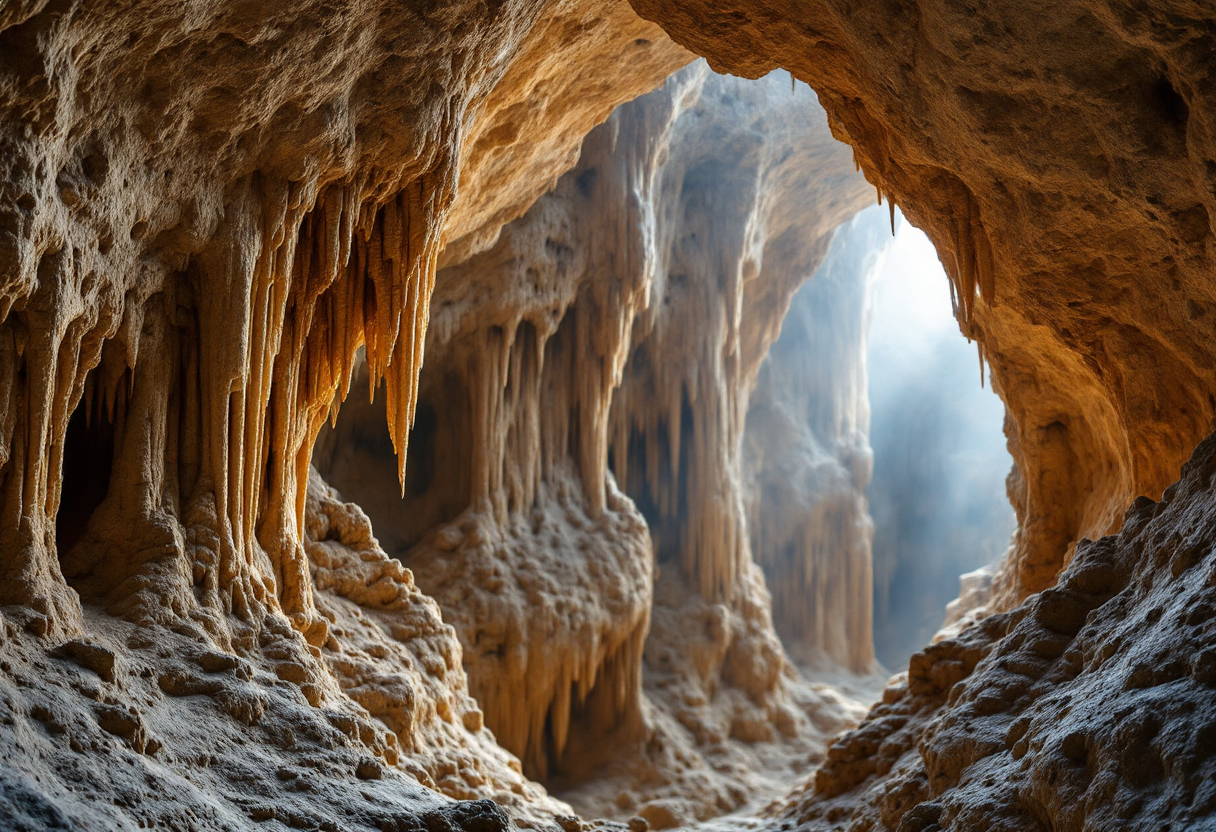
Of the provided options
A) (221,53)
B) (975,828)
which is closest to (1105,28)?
(975,828)

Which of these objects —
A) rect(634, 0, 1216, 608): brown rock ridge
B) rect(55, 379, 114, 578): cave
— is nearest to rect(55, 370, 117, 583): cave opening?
rect(55, 379, 114, 578): cave

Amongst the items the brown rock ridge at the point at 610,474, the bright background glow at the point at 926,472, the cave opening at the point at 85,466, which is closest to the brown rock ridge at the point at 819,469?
the bright background glow at the point at 926,472

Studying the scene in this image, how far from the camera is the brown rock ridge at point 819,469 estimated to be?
28.2 meters

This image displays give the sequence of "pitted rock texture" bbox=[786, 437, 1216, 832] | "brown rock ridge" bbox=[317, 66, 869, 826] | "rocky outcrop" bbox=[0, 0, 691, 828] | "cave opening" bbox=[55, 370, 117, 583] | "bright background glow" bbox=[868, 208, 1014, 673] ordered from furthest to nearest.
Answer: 1. "bright background glow" bbox=[868, 208, 1014, 673]
2. "brown rock ridge" bbox=[317, 66, 869, 826]
3. "cave opening" bbox=[55, 370, 117, 583]
4. "rocky outcrop" bbox=[0, 0, 691, 828]
5. "pitted rock texture" bbox=[786, 437, 1216, 832]

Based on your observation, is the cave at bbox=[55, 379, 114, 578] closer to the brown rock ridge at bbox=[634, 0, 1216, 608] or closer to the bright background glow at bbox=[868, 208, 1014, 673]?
the brown rock ridge at bbox=[634, 0, 1216, 608]

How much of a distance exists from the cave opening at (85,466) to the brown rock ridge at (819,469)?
21.3 m

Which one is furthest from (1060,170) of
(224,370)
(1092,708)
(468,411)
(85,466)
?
(468,411)

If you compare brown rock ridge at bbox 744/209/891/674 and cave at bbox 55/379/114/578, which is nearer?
cave at bbox 55/379/114/578

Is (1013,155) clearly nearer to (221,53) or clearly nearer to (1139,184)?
(1139,184)

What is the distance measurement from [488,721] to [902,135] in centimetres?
978

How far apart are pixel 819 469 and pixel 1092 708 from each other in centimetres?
2405

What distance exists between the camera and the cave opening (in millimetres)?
8008

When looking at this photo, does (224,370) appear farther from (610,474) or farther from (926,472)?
(926,472)

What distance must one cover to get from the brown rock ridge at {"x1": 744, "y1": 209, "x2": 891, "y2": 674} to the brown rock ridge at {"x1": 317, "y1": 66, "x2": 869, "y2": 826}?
5449 millimetres
